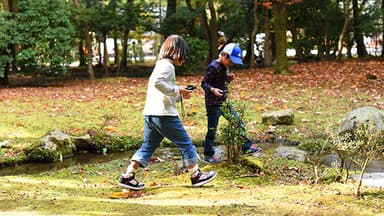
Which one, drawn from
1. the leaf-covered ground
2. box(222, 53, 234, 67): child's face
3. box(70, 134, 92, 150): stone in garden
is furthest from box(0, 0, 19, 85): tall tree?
box(222, 53, 234, 67): child's face

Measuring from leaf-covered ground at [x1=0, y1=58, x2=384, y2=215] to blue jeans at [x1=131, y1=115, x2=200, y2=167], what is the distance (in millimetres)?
367

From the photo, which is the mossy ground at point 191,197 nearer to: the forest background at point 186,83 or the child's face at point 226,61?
the forest background at point 186,83

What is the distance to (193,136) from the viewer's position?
9211 mm

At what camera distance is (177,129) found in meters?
5.17

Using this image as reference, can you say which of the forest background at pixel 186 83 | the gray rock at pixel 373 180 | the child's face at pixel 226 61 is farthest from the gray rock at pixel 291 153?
the child's face at pixel 226 61

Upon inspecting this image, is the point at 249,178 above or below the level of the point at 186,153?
below

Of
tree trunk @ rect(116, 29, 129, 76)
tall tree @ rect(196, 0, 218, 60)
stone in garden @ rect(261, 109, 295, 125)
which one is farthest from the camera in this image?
tall tree @ rect(196, 0, 218, 60)

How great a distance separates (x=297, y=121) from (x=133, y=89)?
269 inches

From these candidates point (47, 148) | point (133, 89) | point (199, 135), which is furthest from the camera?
point (133, 89)

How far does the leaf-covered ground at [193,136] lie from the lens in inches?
177

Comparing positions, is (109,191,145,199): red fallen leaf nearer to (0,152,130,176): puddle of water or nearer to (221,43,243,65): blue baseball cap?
(221,43,243,65): blue baseball cap

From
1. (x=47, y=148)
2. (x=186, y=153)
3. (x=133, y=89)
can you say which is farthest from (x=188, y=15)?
(x=186, y=153)

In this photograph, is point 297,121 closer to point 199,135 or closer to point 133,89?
point 199,135

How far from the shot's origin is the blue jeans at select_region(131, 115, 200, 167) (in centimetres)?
512
